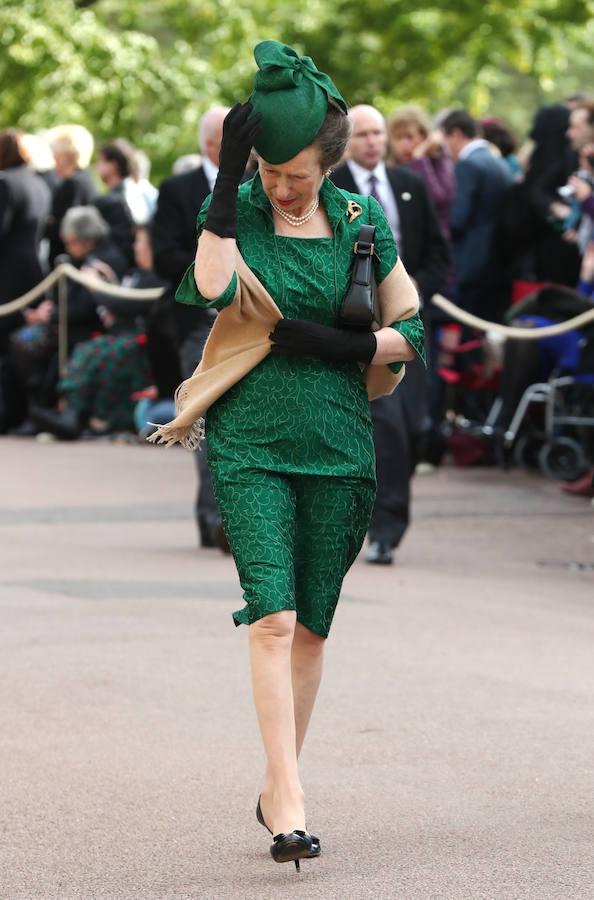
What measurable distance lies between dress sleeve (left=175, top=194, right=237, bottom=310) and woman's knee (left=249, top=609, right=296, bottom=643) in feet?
2.41

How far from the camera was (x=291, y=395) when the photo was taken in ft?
→ 17.2

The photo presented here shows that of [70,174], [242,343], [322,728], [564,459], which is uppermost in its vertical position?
[242,343]

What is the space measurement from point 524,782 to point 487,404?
33.2 ft

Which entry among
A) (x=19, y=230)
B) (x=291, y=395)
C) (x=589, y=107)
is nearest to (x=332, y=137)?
(x=291, y=395)

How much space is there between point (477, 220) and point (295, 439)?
1092cm

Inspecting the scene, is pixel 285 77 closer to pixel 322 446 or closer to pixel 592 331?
pixel 322 446

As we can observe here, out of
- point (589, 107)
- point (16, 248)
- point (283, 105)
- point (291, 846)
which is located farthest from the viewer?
point (16, 248)

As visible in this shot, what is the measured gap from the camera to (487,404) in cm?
1602

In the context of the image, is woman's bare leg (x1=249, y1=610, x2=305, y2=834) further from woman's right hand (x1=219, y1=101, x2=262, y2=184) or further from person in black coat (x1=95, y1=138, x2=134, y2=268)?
person in black coat (x1=95, y1=138, x2=134, y2=268)

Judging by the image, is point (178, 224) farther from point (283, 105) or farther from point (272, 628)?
point (272, 628)

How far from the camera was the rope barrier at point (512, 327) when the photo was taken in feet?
44.9

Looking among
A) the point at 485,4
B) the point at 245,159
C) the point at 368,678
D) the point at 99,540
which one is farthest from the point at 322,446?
the point at 485,4

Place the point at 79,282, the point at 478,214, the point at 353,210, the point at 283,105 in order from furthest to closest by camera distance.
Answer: the point at 79,282
the point at 478,214
the point at 353,210
the point at 283,105

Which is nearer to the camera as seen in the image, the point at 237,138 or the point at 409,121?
the point at 237,138
